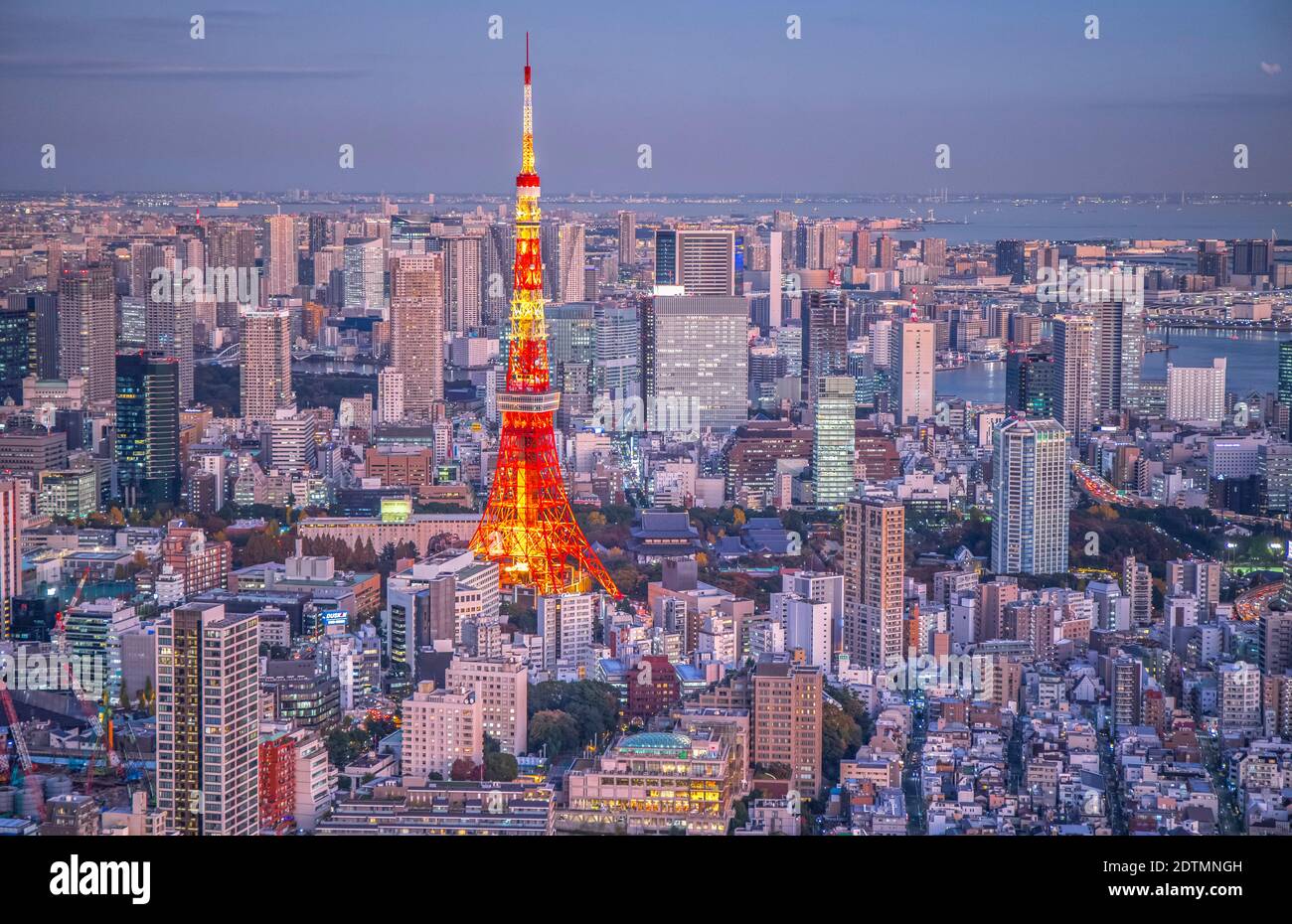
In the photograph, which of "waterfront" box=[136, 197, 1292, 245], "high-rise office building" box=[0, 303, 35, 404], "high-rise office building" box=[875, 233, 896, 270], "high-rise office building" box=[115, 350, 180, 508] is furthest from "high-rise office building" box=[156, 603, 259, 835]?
"high-rise office building" box=[875, 233, 896, 270]

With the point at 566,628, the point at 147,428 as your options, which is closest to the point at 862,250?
the point at 147,428

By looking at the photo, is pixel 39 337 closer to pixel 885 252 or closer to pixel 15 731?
pixel 885 252

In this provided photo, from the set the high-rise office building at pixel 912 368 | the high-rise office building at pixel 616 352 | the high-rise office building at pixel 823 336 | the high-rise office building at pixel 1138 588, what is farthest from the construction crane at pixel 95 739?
the high-rise office building at pixel 823 336

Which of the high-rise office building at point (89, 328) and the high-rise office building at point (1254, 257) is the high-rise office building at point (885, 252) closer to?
the high-rise office building at point (1254, 257)

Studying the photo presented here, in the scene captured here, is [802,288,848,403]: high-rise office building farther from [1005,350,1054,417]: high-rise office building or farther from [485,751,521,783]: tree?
[485,751,521,783]: tree

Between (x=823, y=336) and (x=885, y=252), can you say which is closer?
Result: (x=885, y=252)

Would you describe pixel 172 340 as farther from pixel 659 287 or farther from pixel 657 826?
pixel 657 826
